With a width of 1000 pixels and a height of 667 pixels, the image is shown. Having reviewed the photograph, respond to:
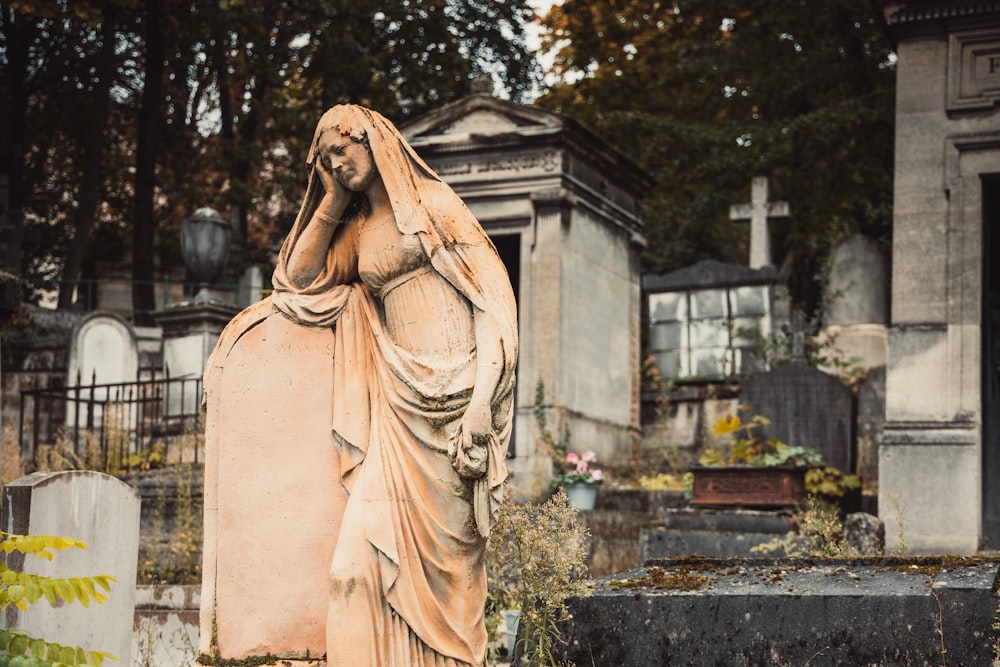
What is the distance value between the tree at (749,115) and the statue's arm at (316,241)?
37.8 ft

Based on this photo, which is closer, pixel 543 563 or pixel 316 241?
pixel 316 241

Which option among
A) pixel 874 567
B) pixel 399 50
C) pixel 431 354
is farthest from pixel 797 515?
pixel 399 50

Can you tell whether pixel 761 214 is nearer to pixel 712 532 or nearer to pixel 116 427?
pixel 712 532

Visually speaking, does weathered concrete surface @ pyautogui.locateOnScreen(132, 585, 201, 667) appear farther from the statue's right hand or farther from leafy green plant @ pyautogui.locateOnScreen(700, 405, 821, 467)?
leafy green plant @ pyautogui.locateOnScreen(700, 405, 821, 467)

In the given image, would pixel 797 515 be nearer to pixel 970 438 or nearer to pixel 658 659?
pixel 970 438

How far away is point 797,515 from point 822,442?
1.75m

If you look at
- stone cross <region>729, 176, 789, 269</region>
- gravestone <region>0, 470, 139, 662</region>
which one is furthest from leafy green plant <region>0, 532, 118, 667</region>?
stone cross <region>729, 176, 789, 269</region>

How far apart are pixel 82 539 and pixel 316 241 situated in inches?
78.7

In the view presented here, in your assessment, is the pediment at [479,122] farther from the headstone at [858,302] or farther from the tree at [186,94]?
the tree at [186,94]

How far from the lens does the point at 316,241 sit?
5.77 m

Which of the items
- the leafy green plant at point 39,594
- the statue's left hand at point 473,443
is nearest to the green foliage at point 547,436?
the statue's left hand at point 473,443

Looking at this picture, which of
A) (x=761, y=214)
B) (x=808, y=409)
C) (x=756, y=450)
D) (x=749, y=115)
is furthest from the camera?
(x=749, y=115)

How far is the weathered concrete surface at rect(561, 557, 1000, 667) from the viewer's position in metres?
5.83

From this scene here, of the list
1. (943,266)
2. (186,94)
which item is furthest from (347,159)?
(186,94)
